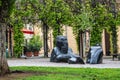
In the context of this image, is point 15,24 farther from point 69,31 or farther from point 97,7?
point 69,31

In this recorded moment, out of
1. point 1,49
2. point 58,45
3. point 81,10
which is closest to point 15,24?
point 81,10

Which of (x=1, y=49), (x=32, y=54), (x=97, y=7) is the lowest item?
(x=32, y=54)

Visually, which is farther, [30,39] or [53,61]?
[30,39]

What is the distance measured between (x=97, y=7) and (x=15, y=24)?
718cm

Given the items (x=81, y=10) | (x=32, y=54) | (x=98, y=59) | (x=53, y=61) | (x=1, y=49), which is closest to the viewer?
(x=1, y=49)

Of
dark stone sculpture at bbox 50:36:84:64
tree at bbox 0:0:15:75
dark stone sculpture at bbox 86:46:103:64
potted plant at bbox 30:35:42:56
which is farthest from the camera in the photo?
potted plant at bbox 30:35:42:56

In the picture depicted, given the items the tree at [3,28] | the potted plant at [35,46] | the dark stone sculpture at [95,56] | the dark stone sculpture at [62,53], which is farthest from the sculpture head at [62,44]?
the potted plant at [35,46]

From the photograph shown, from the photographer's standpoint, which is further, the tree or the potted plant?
the potted plant

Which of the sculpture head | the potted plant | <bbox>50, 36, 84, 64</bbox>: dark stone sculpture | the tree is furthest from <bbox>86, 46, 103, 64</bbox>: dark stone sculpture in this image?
the potted plant

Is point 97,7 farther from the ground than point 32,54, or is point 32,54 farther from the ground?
point 97,7

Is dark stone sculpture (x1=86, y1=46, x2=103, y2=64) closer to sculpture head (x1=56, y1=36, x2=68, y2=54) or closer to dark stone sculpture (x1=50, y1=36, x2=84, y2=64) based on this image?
dark stone sculpture (x1=50, y1=36, x2=84, y2=64)

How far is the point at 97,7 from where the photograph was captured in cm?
3272

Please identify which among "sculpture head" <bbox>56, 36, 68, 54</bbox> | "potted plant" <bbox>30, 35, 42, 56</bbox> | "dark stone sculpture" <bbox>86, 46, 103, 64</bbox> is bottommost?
"potted plant" <bbox>30, 35, 42, 56</bbox>

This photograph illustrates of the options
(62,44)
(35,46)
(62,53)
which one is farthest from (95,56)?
(35,46)
